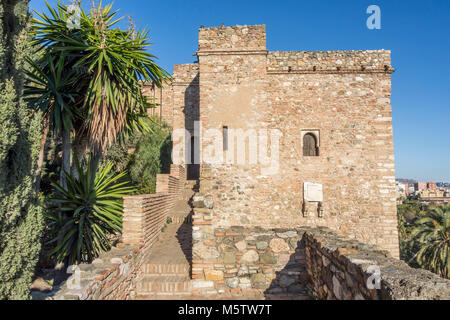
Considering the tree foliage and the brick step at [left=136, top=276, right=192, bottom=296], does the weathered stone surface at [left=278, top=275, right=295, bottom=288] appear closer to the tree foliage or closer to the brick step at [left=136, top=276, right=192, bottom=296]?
the brick step at [left=136, top=276, right=192, bottom=296]

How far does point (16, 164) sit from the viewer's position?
249 centimetres

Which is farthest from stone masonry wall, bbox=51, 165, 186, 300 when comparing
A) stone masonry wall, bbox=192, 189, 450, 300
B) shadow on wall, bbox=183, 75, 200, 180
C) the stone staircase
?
shadow on wall, bbox=183, 75, 200, 180

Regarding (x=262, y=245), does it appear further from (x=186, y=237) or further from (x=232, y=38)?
(x=232, y=38)

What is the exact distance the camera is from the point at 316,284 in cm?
375

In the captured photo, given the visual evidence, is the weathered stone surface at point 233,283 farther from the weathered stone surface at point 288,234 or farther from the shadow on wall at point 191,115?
the shadow on wall at point 191,115

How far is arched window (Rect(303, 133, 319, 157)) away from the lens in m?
9.09

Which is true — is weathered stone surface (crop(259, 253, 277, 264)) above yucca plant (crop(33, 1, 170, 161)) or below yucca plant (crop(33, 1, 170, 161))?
below

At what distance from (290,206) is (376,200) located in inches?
109

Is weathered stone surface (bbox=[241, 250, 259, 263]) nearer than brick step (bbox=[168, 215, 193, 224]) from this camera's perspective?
Yes

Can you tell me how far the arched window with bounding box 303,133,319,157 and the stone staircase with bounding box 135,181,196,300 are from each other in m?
4.63

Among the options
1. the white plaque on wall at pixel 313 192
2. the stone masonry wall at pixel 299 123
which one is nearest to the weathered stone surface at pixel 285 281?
the stone masonry wall at pixel 299 123

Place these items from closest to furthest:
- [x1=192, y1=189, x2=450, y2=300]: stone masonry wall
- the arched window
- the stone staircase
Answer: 1. [x1=192, y1=189, x2=450, y2=300]: stone masonry wall
2. the stone staircase
3. the arched window
